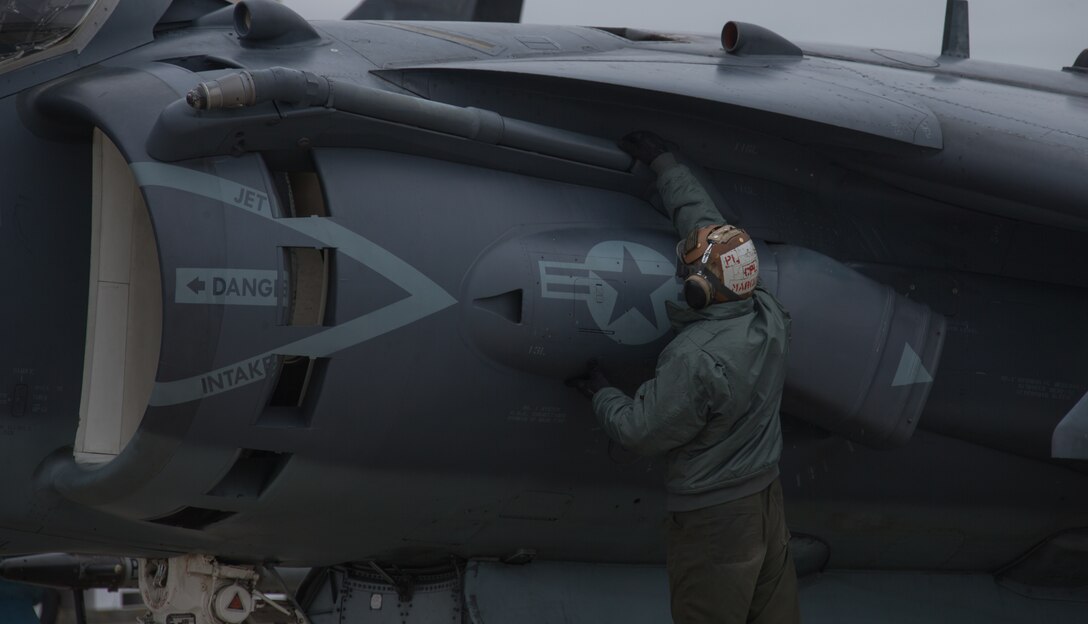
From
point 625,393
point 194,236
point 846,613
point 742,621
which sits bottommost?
point 846,613

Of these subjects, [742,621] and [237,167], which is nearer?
[237,167]

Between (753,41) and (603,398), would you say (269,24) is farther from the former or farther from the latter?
(753,41)

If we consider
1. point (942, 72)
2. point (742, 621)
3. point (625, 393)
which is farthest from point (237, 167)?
point (942, 72)

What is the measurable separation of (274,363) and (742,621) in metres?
1.69

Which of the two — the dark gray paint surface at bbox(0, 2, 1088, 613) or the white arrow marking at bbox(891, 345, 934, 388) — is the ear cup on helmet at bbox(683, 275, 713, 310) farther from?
the white arrow marking at bbox(891, 345, 934, 388)

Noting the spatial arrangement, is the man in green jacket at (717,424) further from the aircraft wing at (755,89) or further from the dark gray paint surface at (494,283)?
the aircraft wing at (755,89)

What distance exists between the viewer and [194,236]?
3492 mm

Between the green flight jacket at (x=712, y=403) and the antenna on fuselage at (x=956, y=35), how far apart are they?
3.00m

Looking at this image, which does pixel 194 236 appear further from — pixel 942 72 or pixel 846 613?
pixel 942 72

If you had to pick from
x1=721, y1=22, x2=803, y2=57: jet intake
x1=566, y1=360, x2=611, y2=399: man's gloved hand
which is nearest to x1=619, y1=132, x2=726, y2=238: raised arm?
x1=566, y1=360, x2=611, y2=399: man's gloved hand

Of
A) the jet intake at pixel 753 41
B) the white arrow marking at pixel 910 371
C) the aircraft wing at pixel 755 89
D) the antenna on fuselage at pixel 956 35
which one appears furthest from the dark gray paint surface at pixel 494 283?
the antenna on fuselage at pixel 956 35

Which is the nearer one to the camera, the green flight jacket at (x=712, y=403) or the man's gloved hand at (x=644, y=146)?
the green flight jacket at (x=712, y=403)

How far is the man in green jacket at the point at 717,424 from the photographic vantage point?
3781 millimetres

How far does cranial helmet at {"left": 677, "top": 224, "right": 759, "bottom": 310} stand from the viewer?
383 cm
